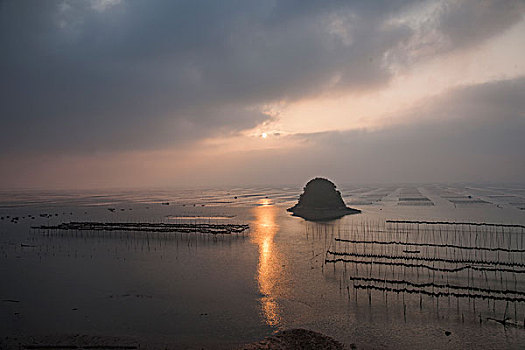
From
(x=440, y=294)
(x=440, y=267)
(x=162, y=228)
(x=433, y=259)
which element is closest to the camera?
(x=440, y=294)

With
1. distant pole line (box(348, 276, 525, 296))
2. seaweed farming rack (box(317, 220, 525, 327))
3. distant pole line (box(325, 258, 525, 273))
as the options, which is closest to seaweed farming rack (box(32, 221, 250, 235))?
seaweed farming rack (box(317, 220, 525, 327))

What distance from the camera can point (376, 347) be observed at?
15.3 metres

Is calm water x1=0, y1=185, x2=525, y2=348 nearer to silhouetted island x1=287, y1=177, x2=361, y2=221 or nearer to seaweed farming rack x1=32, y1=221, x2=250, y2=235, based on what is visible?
seaweed farming rack x1=32, y1=221, x2=250, y2=235

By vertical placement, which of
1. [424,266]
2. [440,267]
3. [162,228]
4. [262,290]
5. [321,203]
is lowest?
[262,290]

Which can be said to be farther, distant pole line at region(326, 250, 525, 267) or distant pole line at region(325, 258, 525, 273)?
distant pole line at region(326, 250, 525, 267)

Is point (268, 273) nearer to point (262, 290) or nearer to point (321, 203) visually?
point (262, 290)

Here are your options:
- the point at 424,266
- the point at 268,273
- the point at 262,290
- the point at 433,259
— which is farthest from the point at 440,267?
the point at 262,290

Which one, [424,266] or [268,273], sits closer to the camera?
[424,266]

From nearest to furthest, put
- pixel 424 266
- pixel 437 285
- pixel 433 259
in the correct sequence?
pixel 437 285 → pixel 424 266 → pixel 433 259

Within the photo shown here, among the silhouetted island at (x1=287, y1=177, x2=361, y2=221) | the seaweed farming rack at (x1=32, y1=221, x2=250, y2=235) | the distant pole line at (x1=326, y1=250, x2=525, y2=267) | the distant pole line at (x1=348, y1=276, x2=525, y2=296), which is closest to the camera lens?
the distant pole line at (x1=348, y1=276, x2=525, y2=296)

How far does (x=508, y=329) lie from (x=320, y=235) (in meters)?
27.0

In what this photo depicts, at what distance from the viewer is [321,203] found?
233 ft

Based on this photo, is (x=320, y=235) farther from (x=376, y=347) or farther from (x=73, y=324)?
(x=73, y=324)

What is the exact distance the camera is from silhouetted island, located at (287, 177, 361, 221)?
6856 centimetres
